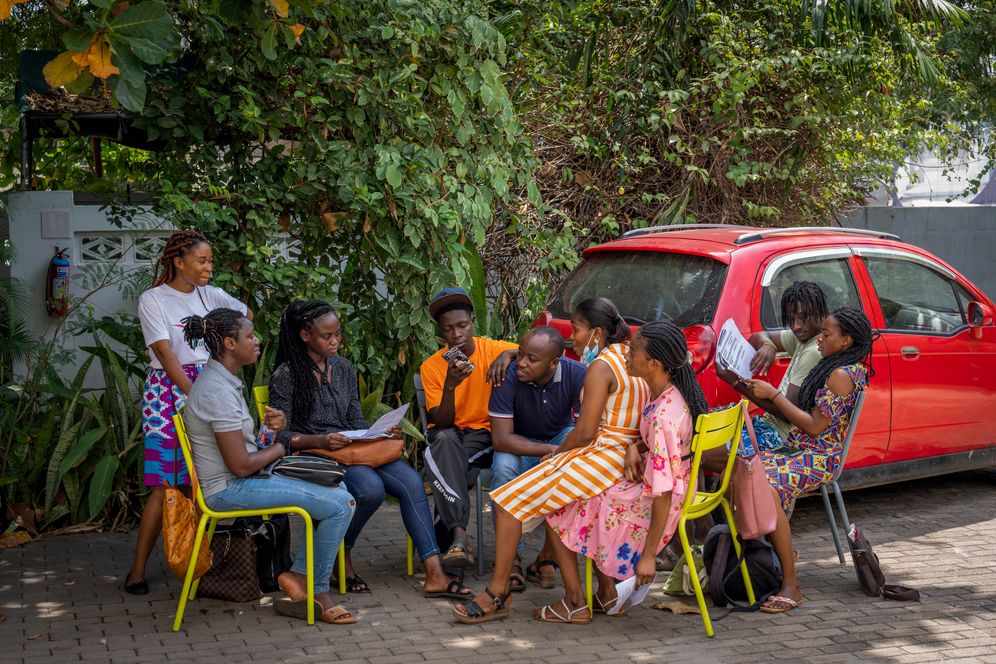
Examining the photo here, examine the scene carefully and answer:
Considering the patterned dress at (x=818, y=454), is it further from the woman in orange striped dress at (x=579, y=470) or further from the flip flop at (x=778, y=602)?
the woman in orange striped dress at (x=579, y=470)

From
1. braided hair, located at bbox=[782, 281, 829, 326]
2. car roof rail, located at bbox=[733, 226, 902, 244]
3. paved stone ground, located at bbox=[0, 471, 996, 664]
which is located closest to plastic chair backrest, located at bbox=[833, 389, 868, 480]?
braided hair, located at bbox=[782, 281, 829, 326]

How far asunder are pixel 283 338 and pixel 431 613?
155cm

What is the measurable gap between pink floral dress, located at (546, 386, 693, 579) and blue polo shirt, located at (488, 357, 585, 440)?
2.68 ft

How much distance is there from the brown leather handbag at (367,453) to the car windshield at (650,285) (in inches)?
66.7

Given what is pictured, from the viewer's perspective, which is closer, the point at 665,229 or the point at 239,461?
the point at 239,461

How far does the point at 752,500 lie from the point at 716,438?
0.46 metres

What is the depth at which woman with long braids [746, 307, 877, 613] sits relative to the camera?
17.7ft

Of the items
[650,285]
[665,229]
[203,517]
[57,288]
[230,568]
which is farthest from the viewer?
[57,288]

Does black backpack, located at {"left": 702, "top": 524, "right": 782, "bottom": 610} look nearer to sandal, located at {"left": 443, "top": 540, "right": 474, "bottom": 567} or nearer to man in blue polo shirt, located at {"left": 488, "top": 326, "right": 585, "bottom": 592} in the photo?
man in blue polo shirt, located at {"left": 488, "top": 326, "right": 585, "bottom": 592}

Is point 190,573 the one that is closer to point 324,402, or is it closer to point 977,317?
point 324,402

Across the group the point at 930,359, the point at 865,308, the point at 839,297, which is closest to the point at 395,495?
the point at 839,297

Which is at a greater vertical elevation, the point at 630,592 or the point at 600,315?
the point at 600,315

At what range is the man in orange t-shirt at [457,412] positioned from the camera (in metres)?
5.61

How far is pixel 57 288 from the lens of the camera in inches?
320
